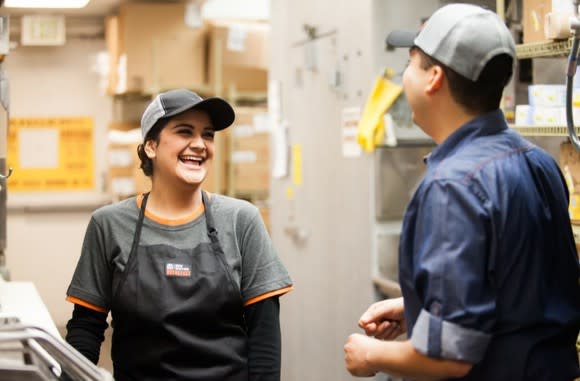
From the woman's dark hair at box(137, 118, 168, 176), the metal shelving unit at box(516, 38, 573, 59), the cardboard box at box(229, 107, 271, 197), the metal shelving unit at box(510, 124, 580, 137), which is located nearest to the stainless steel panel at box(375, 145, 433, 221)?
the metal shelving unit at box(510, 124, 580, 137)

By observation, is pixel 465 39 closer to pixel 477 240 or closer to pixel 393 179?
pixel 477 240

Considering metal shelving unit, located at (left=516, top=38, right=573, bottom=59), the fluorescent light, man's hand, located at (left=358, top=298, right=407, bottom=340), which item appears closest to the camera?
man's hand, located at (left=358, top=298, right=407, bottom=340)

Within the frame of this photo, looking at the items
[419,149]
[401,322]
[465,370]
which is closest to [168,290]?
[401,322]

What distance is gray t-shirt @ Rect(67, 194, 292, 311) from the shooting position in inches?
81.2

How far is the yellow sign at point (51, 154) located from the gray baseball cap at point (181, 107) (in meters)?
5.47

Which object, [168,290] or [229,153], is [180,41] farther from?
[168,290]

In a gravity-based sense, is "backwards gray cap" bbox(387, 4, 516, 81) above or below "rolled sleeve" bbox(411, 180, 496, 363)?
above

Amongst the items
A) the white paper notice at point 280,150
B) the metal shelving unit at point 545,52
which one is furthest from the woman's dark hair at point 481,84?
the white paper notice at point 280,150

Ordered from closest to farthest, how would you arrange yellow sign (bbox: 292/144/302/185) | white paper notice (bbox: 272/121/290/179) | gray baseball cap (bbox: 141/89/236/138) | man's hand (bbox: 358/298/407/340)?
man's hand (bbox: 358/298/407/340) → gray baseball cap (bbox: 141/89/236/138) → yellow sign (bbox: 292/144/302/185) → white paper notice (bbox: 272/121/290/179)

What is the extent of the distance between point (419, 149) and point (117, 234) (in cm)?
190

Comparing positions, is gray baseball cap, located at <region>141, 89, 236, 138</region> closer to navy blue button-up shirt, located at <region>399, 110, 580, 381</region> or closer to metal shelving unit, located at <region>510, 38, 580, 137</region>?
navy blue button-up shirt, located at <region>399, 110, 580, 381</region>

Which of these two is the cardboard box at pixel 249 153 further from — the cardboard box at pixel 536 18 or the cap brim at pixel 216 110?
the cap brim at pixel 216 110

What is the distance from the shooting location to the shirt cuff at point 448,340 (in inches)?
53.9

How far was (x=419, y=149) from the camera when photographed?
3.64m
